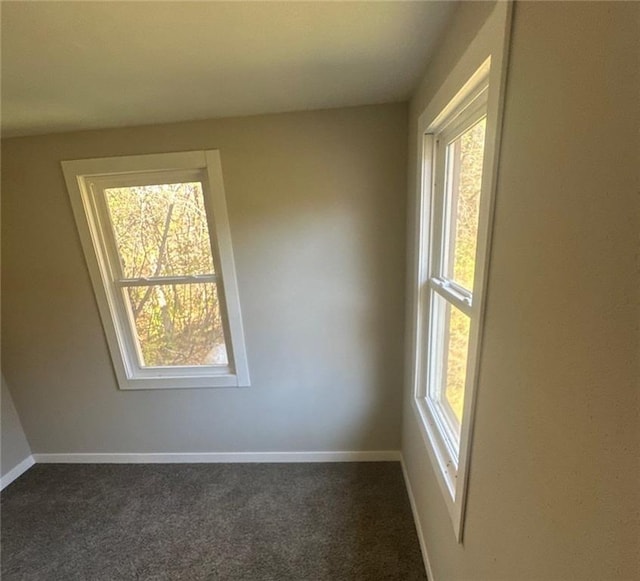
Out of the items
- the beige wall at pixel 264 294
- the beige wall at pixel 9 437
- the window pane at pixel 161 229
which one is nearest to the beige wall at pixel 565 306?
the beige wall at pixel 264 294

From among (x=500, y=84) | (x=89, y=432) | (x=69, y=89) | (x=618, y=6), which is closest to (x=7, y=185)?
(x=69, y=89)

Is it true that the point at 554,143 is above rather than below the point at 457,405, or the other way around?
above

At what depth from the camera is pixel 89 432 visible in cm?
235

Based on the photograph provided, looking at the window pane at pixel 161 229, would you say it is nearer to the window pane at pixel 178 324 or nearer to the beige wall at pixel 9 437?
the window pane at pixel 178 324

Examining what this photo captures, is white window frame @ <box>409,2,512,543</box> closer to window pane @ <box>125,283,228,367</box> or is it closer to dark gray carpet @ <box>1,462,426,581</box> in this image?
dark gray carpet @ <box>1,462,426,581</box>

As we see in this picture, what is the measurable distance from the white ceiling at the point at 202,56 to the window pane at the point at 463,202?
1.18ft

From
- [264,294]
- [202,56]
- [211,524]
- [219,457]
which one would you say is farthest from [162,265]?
[211,524]

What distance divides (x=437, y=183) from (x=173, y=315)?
1.78m

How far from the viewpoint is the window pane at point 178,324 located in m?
2.09

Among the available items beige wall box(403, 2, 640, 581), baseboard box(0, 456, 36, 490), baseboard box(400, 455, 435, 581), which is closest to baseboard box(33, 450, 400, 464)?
baseboard box(0, 456, 36, 490)

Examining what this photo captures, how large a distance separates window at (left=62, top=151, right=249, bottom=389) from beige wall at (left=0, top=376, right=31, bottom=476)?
88 cm

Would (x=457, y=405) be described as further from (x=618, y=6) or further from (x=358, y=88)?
(x=358, y=88)

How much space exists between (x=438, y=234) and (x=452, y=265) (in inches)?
6.9

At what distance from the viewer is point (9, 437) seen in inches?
91.0
